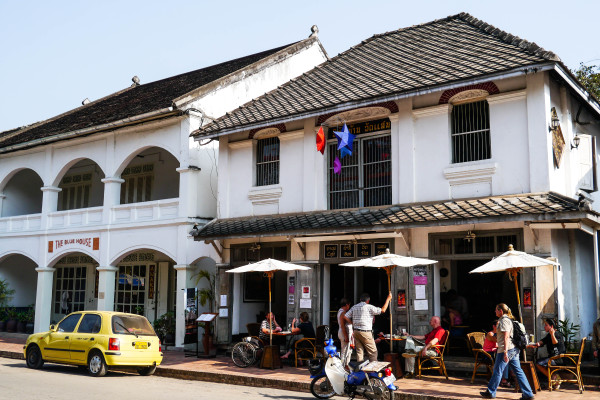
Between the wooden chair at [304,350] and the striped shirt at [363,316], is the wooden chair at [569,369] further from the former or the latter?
the wooden chair at [304,350]

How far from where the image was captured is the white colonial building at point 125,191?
18812 mm

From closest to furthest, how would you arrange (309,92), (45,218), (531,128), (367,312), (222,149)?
(367,312), (531,128), (309,92), (222,149), (45,218)

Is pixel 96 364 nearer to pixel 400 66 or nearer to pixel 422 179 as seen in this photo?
pixel 422 179

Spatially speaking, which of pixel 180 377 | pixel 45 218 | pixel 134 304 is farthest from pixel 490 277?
pixel 45 218

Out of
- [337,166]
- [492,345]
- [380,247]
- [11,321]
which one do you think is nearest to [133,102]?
[11,321]

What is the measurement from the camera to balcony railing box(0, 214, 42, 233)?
905 inches

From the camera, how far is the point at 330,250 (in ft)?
48.9

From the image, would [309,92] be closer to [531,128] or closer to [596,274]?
[531,128]

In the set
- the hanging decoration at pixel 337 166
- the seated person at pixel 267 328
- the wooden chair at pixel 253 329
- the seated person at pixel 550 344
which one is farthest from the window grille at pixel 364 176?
the seated person at pixel 550 344

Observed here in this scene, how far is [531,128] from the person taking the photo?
486 inches

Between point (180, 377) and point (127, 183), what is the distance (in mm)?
10843

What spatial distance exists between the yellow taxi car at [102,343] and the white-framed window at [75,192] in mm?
10581

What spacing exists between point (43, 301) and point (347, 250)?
42.5 ft

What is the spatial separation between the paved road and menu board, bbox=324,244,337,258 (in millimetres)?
3949
